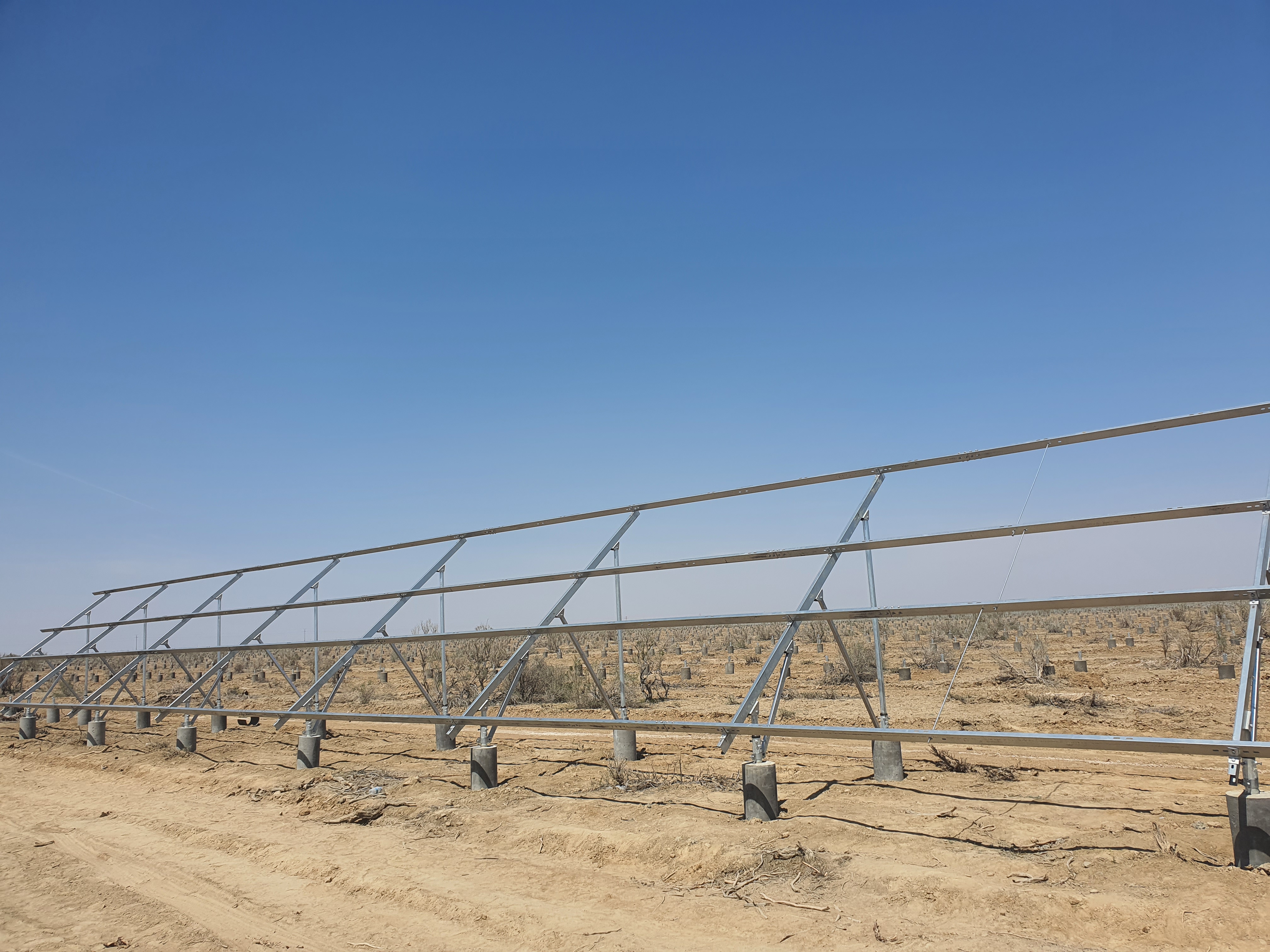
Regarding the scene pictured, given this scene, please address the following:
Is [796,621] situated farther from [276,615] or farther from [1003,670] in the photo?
[1003,670]

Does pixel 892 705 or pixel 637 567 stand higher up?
pixel 637 567

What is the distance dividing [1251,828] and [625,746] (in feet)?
20.0

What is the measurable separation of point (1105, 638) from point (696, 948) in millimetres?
28783

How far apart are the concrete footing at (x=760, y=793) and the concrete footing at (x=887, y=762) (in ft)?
5.06

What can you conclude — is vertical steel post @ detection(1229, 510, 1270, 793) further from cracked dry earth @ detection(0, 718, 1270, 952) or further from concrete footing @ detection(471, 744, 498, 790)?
concrete footing @ detection(471, 744, 498, 790)

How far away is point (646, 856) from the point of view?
233 inches

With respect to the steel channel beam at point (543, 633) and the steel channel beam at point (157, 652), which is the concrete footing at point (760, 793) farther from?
the steel channel beam at point (157, 652)

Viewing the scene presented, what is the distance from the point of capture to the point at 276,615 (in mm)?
13289

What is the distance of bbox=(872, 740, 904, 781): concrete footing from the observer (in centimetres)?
754

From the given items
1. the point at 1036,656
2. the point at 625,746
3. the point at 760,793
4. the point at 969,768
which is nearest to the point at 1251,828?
the point at 760,793

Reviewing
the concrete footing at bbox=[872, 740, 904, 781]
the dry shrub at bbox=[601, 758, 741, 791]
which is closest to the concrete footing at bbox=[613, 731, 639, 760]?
the dry shrub at bbox=[601, 758, 741, 791]

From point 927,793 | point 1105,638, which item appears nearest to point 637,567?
point 927,793

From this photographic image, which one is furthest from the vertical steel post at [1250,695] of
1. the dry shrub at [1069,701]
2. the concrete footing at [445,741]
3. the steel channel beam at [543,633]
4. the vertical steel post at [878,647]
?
the concrete footing at [445,741]

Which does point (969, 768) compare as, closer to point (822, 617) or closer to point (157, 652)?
point (822, 617)
